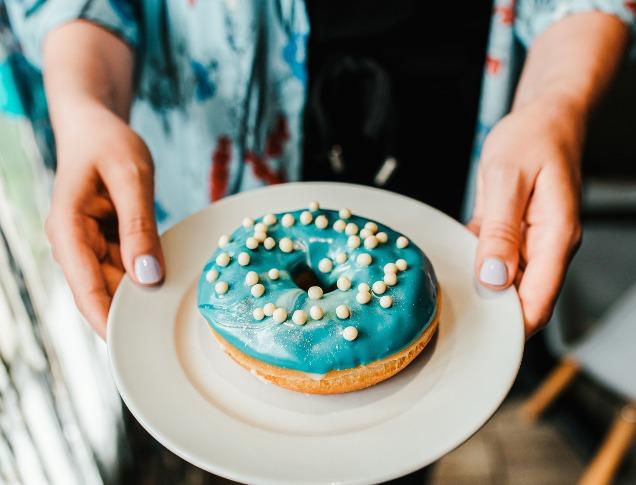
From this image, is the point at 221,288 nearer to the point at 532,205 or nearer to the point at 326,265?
the point at 326,265

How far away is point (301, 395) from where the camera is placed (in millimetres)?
801

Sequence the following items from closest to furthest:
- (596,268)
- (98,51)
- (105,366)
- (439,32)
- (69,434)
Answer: (98,51) < (439,32) < (69,434) < (105,366) < (596,268)

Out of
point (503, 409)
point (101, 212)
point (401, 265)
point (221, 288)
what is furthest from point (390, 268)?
point (503, 409)

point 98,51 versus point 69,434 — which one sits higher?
point 98,51

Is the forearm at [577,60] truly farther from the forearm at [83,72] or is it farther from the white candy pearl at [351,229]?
the forearm at [83,72]

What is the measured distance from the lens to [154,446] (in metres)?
1.82

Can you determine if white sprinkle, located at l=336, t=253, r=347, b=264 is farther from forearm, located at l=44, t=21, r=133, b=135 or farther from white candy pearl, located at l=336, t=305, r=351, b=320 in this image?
forearm, located at l=44, t=21, r=133, b=135

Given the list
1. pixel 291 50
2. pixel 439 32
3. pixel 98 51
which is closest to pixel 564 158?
pixel 439 32

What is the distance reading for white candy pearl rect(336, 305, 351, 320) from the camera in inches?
30.5

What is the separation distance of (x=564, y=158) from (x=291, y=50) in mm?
570

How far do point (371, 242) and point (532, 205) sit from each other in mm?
295

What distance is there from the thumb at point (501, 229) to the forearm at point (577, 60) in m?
0.24

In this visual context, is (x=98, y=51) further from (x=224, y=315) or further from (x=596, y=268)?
(x=596, y=268)

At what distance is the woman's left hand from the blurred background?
0.90 feet
